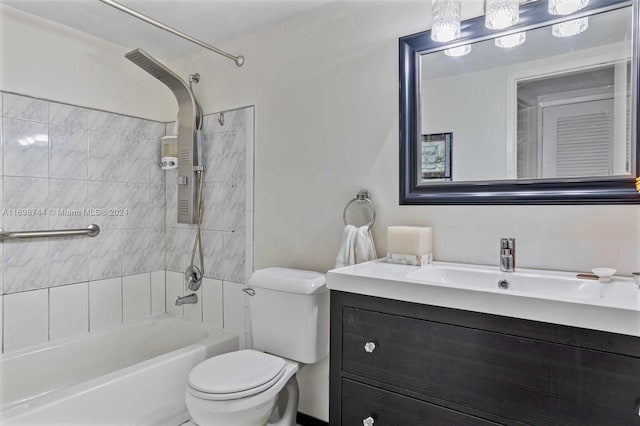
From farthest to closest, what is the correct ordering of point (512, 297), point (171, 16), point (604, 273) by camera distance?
point (171, 16) < point (604, 273) < point (512, 297)

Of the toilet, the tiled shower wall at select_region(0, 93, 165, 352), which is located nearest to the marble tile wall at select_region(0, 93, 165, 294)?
the tiled shower wall at select_region(0, 93, 165, 352)

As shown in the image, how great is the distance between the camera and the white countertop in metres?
0.99

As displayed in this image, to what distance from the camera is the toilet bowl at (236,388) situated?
1586 millimetres

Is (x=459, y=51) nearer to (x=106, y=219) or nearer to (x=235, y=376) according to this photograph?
(x=235, y=376)

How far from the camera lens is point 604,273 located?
129cm

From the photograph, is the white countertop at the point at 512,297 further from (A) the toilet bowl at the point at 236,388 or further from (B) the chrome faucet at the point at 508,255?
(A) the toilet bowl at the point at 236,388

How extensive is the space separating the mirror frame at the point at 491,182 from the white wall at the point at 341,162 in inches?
1.5

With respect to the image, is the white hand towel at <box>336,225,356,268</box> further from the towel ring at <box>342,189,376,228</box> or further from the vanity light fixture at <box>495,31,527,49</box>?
the vanity light fixture at <box>495,31,527,49</box>

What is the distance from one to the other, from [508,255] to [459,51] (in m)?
0.91

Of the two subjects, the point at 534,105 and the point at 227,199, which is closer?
the point at 534,105

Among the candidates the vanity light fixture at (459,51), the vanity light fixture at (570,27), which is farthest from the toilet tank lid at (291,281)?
the vanity light fixture at (570,27)

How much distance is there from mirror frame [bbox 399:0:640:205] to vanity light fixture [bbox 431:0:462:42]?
0.40 feet

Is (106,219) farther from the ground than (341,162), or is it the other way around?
(341,162)

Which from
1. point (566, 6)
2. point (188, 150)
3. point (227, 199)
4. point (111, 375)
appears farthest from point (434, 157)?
point (111, 375)
